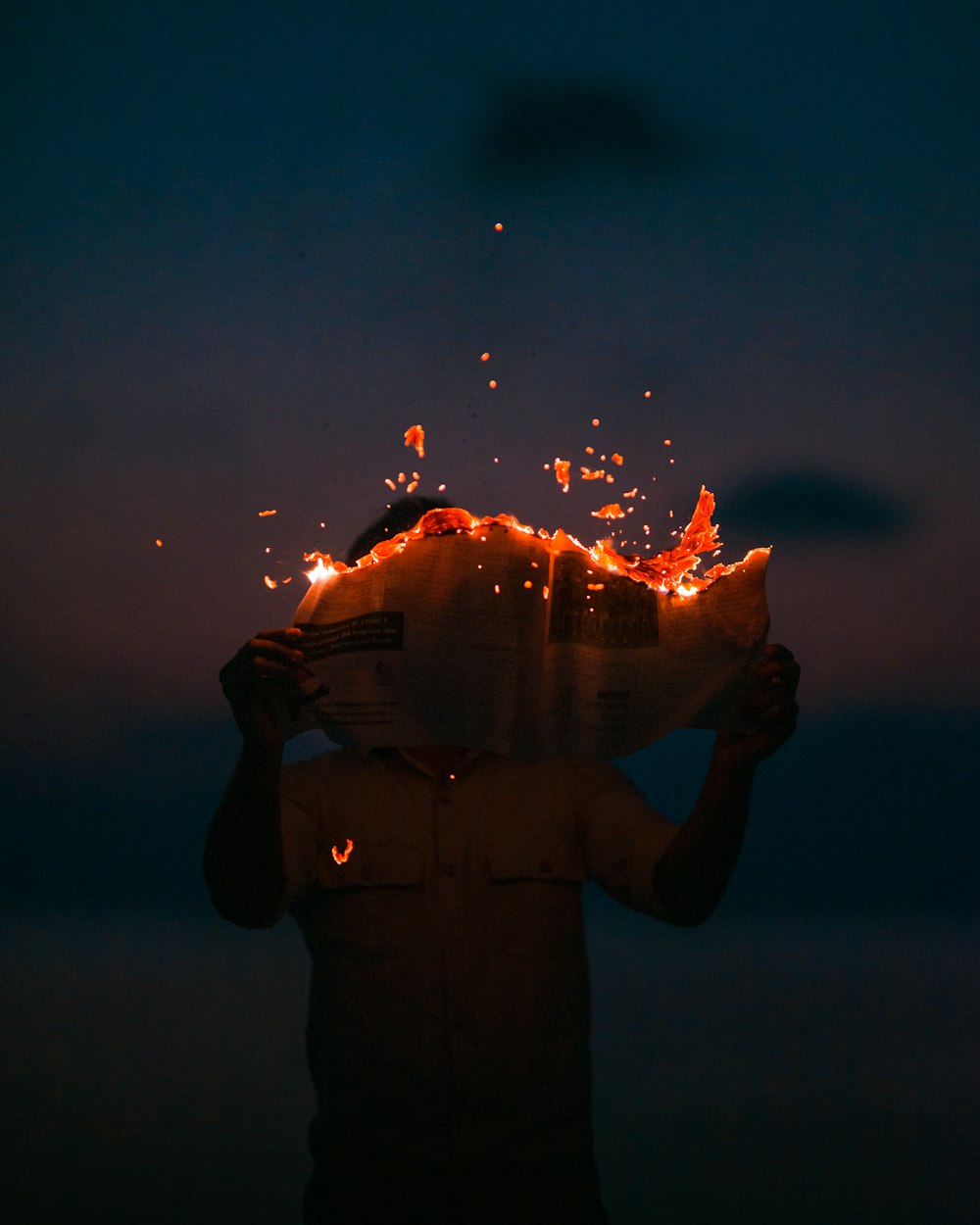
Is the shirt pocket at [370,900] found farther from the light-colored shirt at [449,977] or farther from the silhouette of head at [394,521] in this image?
the silhouette of head at [394,521]

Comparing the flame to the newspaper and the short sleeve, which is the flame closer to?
the newspaper

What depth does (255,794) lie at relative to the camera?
3.72ft

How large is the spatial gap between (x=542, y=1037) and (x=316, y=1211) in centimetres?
35

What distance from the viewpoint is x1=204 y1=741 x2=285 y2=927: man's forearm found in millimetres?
1134

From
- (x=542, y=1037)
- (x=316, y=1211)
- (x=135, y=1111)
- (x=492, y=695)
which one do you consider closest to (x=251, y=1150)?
(x=135, y=1111)

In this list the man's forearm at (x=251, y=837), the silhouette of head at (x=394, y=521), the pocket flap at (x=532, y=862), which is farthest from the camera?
the silhouette of head at (x=394, y=521)

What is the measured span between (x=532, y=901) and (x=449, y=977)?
145mm

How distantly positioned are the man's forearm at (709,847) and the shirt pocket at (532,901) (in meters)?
0.12

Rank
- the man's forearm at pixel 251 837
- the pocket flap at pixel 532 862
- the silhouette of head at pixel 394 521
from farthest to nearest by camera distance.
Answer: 1. the silhouette of head at pixel 394 521
2. the pocket flap at pixel 532 862
3. the man's forearm at pixel 251 837

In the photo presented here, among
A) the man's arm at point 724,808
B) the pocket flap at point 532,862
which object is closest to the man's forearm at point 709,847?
the man's arm at point 724,808

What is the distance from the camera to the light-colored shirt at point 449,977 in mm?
1138

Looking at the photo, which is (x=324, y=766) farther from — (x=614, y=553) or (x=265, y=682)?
(x=614, y=553)

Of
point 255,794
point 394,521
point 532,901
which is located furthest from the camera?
point 394,521

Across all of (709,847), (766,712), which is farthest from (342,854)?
(766,712)
